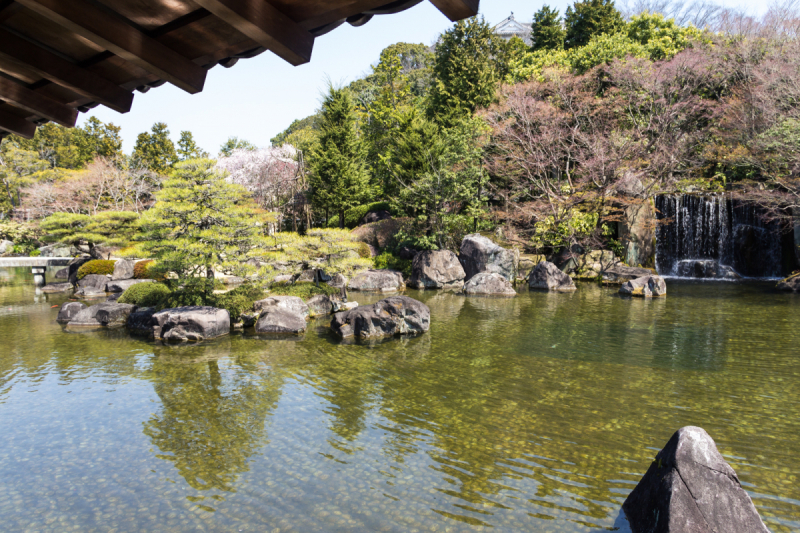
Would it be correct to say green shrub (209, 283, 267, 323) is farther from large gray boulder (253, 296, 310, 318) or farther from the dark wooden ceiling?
the dark wooden ceiling

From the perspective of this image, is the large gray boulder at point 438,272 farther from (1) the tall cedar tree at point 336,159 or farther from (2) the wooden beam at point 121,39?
(2) the wooden beam at point 121,39

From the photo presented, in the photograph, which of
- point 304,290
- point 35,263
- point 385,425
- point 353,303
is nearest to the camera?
point 385,425

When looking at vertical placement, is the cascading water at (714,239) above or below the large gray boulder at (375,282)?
above

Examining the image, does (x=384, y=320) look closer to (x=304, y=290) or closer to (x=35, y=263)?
(x=304, y=290)

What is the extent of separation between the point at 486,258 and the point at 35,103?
17.4 metres

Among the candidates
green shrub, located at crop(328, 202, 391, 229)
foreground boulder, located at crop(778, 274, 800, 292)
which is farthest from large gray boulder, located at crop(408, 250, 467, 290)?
foreground boulder, located at crop(778, 274, 800, 292)

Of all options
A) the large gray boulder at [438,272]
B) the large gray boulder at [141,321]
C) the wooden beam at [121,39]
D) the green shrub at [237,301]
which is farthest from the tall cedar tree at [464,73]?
the wooden beam at [121,39]

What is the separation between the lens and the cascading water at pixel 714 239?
2009cm

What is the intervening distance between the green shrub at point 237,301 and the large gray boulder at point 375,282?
6.24 metres

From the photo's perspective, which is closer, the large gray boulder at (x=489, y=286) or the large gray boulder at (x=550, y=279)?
the large gray boulder at (x=489, y=286)

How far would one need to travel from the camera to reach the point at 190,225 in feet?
41.0

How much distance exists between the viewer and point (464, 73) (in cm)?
2928

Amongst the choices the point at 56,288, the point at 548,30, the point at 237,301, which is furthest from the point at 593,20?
Answer: the point at 56,288

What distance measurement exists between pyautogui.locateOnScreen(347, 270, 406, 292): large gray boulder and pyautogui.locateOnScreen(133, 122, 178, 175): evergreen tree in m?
27.2
